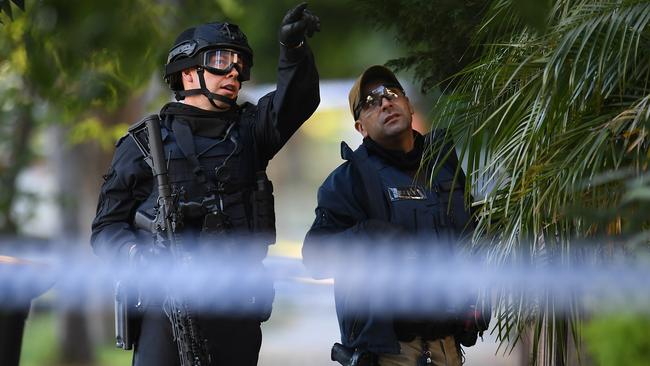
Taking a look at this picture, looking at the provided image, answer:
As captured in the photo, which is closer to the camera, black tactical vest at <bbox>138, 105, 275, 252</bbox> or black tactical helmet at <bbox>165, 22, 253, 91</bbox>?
black tactical vest at <bbox>138, 105, 275, 252</bbox>

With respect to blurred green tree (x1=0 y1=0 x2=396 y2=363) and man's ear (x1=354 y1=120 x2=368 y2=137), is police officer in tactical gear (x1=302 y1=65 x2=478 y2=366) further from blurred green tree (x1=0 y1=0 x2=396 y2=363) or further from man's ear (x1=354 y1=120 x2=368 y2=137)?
blurred green tree (x1=0 y1=0 x2=396 y2=363)

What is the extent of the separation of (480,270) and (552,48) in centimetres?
83

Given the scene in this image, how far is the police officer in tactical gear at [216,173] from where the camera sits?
15.0 feet

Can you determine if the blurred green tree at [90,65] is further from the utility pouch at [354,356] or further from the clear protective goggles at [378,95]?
the utility pouch at [354,356]

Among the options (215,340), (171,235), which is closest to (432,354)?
(215,340)

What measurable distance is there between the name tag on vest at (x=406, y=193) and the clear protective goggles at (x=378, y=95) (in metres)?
0.37

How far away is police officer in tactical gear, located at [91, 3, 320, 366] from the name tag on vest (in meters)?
0.42

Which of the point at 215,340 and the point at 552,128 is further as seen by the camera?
the point at 215,340

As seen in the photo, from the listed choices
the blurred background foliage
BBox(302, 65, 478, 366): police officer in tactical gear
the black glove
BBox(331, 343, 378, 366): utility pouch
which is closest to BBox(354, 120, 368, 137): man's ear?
BBox(302, 65, 478, 366): police officer in tactical gear

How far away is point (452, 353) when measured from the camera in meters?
4.82

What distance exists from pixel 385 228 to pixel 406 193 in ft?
0.81

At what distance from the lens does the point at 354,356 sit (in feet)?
15.4

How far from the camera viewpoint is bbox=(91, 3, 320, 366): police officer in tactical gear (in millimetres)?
4570

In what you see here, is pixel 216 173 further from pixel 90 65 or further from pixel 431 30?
pixel 431 30
